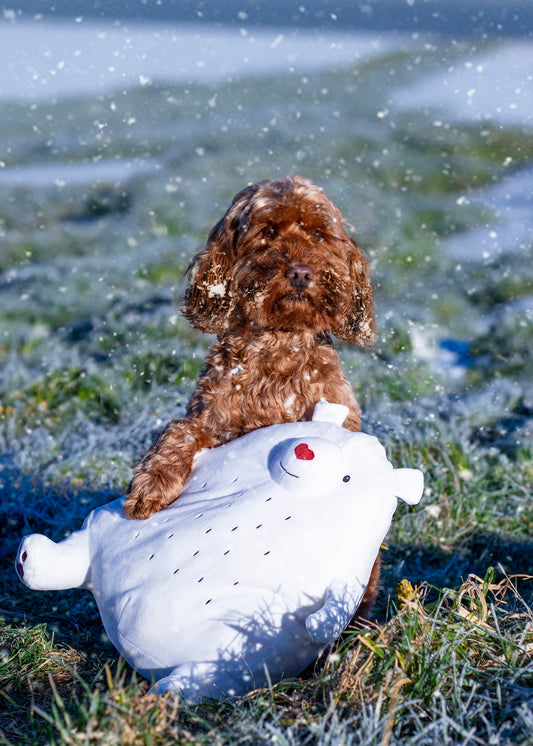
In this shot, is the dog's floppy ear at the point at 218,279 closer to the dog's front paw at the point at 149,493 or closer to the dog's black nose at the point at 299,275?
the dog's black nose at the point at 299,275

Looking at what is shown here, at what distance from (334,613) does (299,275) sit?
106cm

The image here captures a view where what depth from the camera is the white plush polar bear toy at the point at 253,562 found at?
2123 millimetres

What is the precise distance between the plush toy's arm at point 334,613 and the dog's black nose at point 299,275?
3.10ft

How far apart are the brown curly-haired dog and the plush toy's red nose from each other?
392 millimetres

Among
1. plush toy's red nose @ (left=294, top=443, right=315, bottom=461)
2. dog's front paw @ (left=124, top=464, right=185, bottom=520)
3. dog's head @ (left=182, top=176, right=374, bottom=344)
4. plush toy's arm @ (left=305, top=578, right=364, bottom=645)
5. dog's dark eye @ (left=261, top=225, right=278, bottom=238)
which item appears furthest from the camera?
dog's dark eye @ (left=261, top=225, right=278, bottom=238)

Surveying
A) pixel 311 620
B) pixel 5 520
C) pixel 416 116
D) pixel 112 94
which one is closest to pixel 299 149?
pixel 416 116

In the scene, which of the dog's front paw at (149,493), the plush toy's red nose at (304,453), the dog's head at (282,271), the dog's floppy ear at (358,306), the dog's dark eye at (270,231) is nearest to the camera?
the plush toy's red nose at (304,453)

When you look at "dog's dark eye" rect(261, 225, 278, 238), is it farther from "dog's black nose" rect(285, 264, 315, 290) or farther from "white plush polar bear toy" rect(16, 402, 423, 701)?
"white plush polar bear toy" rect(16, 402, 423, 701)

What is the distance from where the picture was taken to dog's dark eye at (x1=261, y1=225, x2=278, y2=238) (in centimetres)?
271

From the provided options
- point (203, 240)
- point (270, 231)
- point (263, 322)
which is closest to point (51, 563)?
point (263, 322)

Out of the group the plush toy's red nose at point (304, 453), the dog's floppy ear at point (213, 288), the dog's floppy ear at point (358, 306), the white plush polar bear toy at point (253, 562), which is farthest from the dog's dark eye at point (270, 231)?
the plush toy's red nose at point (304, 453)

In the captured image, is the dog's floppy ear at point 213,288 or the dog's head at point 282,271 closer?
the dog's head at point 282,271

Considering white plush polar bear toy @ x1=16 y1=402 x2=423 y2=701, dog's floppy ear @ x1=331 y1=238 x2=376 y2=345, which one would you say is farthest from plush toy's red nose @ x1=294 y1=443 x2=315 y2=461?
dog's floppy ear @ x1=331 y1=238 x2=376 y2=345

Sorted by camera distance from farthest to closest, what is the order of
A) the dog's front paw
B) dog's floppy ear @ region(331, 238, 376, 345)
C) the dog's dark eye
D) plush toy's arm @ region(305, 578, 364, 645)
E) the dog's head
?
1. dog's floppy ear @ region(331, 238, 376, 345)
2. the dog's dark eye
3. the dog's head
4. the dog's front paw
5. plush toy's arm @ region(305, 578, 364, 645)
